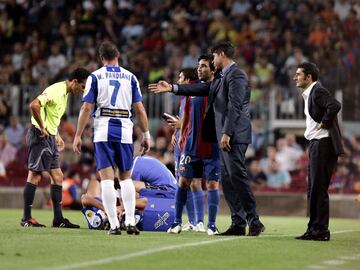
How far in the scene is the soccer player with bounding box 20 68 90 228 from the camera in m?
14.2

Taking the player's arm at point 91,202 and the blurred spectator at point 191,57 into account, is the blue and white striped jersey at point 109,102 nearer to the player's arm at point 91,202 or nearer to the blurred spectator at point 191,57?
the player's arm at point 91,202

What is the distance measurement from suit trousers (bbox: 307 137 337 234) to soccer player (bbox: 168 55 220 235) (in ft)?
4.83

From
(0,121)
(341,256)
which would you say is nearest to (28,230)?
(341,256)

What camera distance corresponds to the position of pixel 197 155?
43.8 feet

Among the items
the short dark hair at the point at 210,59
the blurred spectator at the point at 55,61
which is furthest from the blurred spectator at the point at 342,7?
the short dark hair at the point at 210,59

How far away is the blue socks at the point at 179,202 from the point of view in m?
13.2

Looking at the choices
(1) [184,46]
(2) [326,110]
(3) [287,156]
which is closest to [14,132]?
(1) [184,46]

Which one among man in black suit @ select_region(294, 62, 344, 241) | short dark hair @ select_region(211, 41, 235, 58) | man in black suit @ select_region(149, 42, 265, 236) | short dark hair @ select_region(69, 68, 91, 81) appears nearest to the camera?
man in black suit @ select_region(294, 62, 344, 241)

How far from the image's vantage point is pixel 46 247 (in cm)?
1040

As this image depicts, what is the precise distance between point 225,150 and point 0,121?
1398 centimetres

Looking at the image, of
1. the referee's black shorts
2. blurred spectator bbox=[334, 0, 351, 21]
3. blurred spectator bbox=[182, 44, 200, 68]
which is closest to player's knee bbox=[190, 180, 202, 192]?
the referee's black shorts

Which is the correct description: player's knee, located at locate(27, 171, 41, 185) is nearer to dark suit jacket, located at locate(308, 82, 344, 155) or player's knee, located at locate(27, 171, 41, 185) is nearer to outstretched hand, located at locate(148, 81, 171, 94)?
outstretched hand, located at locate(148, 81, 171, 94)

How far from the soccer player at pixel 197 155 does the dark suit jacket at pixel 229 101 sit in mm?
517

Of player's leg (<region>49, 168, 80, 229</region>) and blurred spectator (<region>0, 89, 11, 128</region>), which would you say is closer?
player's leg (<region>49, 168, 80, 229</region>)
